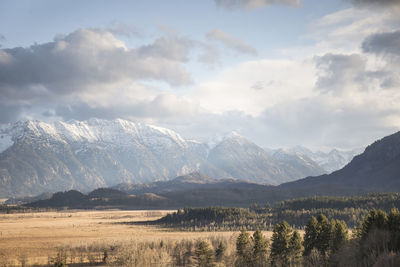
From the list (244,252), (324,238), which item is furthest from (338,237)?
(244,252)

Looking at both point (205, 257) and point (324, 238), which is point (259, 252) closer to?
point (205, 257)

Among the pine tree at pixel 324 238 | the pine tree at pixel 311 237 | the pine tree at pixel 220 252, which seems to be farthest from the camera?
the pine tree at pixel 220 252

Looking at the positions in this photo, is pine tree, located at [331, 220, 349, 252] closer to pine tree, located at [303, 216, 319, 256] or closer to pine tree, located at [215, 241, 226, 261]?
pine tree, located at [303, 216, 319, 256]

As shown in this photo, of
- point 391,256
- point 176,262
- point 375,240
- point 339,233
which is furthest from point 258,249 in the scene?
point 391,256

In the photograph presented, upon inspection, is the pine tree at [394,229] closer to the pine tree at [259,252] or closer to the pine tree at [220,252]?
the pine tree at [259,252]

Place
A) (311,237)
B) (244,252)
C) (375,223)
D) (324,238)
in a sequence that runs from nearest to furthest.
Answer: (375,223), (324,238), (311,237), (244,252)

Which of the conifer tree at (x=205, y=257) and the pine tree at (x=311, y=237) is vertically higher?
the pine tree at (x=311, y=237)

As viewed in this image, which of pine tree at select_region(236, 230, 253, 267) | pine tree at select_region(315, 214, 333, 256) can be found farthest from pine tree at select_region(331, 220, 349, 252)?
pine tree at select_region(236, 230, 253, 267)

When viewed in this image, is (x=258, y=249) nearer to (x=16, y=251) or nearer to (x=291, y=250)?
(x=291, y=250)

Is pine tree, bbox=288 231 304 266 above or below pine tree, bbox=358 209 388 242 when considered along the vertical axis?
below

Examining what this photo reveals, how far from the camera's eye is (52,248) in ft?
557

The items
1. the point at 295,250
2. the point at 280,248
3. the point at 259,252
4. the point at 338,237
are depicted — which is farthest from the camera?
the point at 259,252

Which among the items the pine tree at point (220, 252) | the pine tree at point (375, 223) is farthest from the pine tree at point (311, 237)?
the pine tree at point (220, 252)

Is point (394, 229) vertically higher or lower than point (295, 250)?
Answer: higher
